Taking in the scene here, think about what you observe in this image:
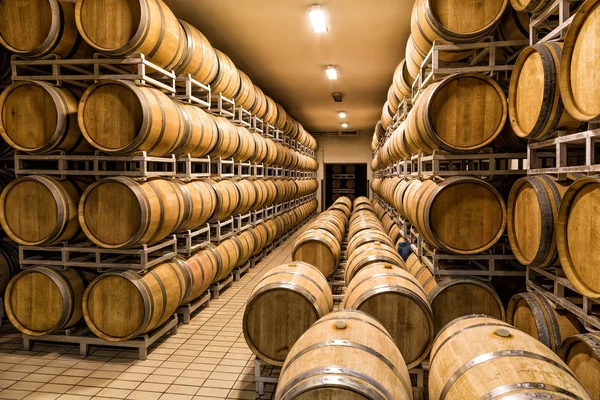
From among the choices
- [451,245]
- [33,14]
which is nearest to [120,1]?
[33,14]

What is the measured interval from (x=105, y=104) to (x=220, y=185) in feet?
7.90

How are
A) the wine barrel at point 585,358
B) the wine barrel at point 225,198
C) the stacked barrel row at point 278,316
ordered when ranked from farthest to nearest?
1. the wine barrel at point 225,198
2. the stacked barrel row at point 278,316
3. the wine barrel at point 585,358

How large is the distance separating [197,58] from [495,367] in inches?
194

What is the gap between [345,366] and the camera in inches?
79.1

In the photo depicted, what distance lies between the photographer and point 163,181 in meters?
4.77

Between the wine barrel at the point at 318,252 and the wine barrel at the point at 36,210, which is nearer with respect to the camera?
the wine barrel at the point at 36,210

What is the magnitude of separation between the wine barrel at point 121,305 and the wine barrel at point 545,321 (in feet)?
10.3

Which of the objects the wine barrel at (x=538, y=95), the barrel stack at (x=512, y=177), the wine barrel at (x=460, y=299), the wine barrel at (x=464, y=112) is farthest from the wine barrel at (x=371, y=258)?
the wine barrel at (x=538, y=95)

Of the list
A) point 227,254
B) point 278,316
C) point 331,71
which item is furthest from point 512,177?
point 331,71

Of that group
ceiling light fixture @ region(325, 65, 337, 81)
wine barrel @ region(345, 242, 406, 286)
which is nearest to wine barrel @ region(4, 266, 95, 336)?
wine barrel @ region(345, 242, 406, 286)

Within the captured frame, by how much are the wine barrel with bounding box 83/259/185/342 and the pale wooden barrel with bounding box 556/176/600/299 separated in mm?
3394

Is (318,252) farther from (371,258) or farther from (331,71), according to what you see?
(331,71)

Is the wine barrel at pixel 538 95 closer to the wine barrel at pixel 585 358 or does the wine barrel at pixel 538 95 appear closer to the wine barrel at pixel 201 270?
the wine barrel at pixel 585 358

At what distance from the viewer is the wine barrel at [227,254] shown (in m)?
6.22
